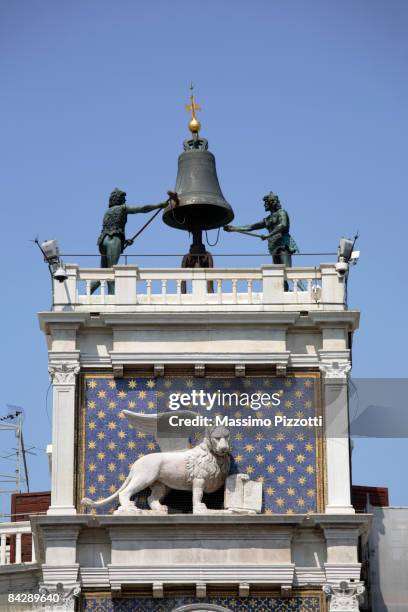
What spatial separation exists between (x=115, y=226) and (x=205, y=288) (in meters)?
2.84

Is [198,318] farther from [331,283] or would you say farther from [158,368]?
[331,283]

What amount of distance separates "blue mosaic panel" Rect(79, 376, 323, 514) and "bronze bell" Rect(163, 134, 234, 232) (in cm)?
459

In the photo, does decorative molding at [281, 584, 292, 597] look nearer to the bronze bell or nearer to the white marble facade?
the white marble facade

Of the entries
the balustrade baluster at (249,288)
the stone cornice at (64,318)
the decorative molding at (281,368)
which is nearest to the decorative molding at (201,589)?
the decorative molding at (281,368)

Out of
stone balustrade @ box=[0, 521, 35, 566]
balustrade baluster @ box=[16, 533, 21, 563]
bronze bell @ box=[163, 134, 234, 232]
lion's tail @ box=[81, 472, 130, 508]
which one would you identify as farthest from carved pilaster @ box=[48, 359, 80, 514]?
bronze bell @ box=[163, 134, 234, 232]

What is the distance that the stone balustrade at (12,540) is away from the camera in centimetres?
4522

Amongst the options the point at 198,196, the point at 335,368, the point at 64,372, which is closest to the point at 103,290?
the point at 64,372

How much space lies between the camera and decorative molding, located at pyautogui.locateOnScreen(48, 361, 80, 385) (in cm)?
4403

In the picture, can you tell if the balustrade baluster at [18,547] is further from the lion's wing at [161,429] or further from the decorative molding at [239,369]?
the decorative molding at [239,369]

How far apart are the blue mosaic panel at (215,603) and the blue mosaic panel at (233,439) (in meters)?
1.87

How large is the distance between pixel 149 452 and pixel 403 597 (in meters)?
7.04

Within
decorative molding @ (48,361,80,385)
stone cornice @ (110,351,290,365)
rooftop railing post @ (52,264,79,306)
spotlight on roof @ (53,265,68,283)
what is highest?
spotlight on roof @ (53,265,68,283)

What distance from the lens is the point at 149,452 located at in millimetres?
43719

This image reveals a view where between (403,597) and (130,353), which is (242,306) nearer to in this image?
(130,353)
